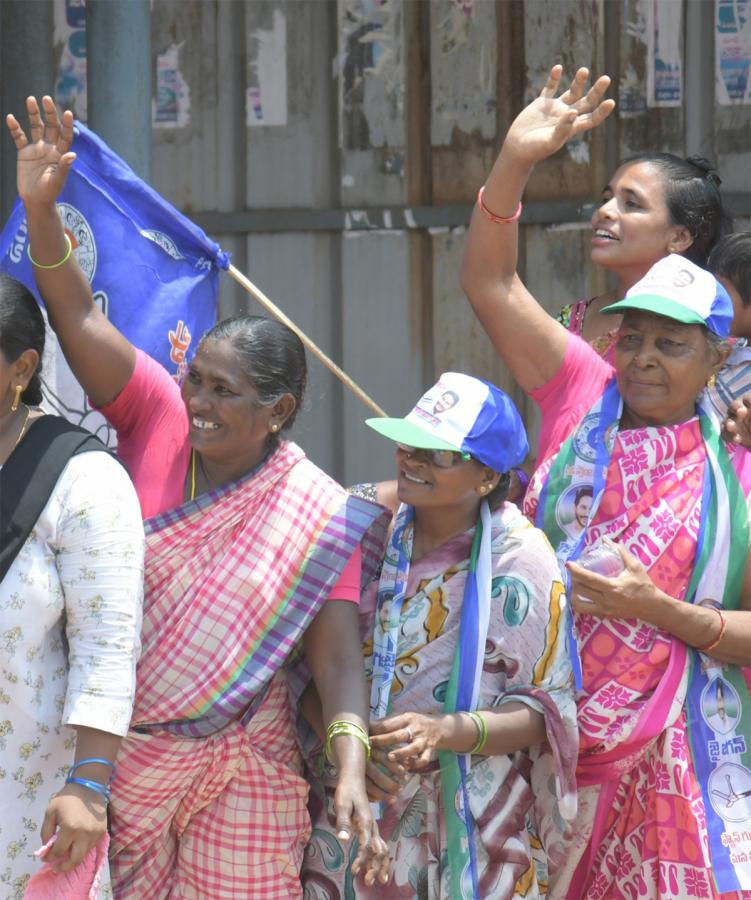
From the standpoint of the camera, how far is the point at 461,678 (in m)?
2.92

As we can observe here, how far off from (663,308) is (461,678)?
86 centimetres

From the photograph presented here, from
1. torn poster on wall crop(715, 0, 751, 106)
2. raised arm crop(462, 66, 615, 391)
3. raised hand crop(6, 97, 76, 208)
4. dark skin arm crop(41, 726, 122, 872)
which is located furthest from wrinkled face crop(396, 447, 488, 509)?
torn poster on wall crop(715, 0, 751, 106)

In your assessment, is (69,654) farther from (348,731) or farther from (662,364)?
(662,364)

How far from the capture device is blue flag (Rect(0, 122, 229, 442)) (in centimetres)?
361

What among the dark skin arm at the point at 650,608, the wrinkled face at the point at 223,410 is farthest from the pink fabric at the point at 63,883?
the dark skin arm at the point at 650,608

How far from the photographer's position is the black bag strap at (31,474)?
108 inches

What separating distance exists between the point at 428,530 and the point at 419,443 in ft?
0.75

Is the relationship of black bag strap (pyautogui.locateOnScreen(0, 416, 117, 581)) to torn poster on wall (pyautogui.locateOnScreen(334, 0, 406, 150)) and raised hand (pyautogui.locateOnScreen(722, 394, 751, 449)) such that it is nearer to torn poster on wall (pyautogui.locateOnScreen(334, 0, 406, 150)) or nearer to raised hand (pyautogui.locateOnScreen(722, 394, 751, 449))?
raised hand (pyautogui.locateOnScreen(722, 394, 751, 449))

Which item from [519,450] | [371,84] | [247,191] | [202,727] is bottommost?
[202,727]

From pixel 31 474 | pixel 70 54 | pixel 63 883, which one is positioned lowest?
pixel 63 883

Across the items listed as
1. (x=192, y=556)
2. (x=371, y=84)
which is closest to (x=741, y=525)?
(x=192, y=556)

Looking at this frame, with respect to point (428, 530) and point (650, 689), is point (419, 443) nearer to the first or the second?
point (428, 530)

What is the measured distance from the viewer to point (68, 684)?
2.78 m

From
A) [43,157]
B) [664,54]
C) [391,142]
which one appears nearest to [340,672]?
[43,157]
